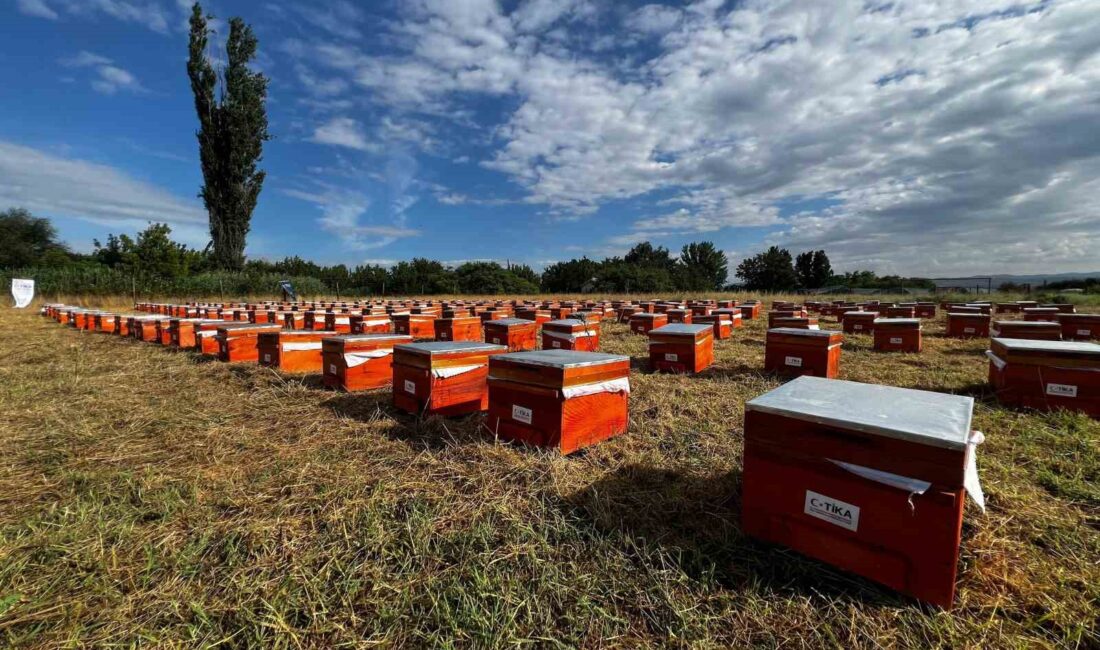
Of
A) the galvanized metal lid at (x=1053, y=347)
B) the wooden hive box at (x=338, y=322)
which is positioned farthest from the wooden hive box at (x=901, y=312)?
the wooden hive box at (x=338, y=322)

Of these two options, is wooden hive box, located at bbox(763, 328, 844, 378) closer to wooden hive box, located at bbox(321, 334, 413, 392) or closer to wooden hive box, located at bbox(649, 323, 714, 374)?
wooden hive box, located at bbox(649, 323, 714, 374)

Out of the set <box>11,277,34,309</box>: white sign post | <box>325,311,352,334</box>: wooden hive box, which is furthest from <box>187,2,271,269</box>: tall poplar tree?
<box>325,311,352,334</box>: wooden hive box

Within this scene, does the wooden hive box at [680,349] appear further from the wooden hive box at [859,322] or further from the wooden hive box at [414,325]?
the wooden hive box at [859,322]

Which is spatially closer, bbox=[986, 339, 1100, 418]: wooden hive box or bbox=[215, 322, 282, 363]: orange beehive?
bbox=[986, 339, 1100, 418]: wooden hive box

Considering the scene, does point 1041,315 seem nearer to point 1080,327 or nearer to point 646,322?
point 1080,327

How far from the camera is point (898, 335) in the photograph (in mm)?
8086

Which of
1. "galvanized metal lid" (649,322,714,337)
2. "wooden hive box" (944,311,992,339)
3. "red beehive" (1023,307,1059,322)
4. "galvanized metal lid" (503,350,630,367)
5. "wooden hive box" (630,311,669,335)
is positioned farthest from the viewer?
"red beehive" (1023,307,1059,322)

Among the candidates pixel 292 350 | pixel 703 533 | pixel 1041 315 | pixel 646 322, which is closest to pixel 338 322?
pixel 292 350

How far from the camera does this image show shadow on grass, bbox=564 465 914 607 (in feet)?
6.17

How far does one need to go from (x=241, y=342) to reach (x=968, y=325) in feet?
45.4

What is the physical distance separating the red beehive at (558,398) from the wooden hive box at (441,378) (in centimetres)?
60

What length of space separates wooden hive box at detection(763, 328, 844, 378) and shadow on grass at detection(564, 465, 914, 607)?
3.53 m

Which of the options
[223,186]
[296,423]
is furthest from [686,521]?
[223,186]

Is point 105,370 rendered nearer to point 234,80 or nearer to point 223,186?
point 223,186
